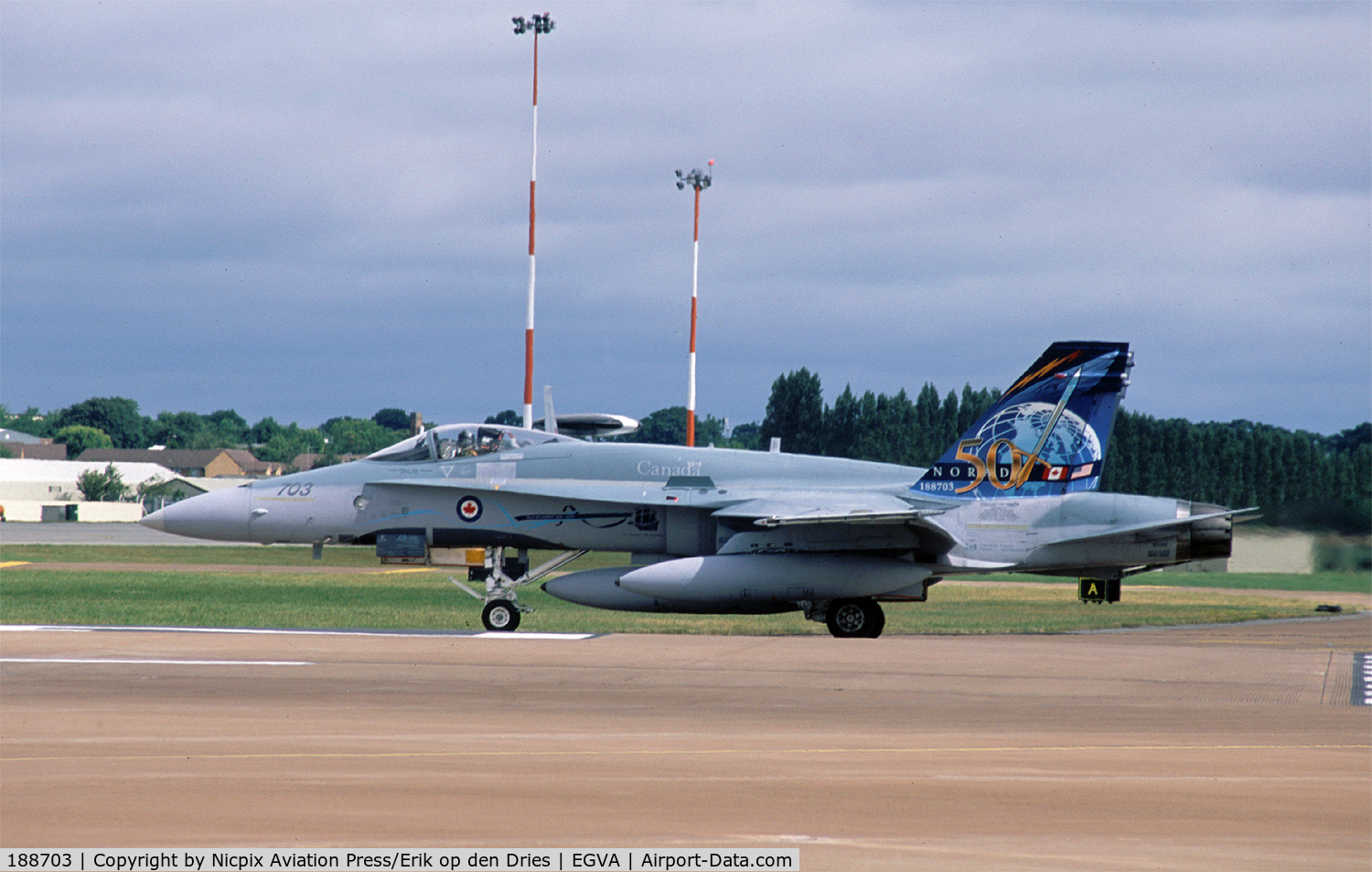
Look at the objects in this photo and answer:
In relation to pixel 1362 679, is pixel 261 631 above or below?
below

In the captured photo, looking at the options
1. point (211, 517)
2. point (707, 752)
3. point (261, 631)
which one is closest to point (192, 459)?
point (211, 517)

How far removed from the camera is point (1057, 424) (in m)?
19.2

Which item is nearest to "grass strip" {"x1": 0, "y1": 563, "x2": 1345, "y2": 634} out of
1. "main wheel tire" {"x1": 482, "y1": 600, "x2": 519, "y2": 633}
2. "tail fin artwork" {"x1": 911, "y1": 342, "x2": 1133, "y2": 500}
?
"main wheel tire" {"x1": 482, "y1": 600, "x2": 519, "y2": 633}

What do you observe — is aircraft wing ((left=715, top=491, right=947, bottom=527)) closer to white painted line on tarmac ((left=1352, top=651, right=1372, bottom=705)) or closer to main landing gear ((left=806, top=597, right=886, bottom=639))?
main landing gear ((left=806, top=597, right=886, bottom=639))

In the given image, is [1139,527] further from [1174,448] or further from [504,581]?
[1174,448]

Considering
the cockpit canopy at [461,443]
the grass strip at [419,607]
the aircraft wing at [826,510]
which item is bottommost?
the grass strip at [419,607]

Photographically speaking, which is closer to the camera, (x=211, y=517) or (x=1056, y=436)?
(x=1056, y=436)

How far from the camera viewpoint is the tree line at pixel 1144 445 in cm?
2636

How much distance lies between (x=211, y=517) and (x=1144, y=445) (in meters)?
35.5

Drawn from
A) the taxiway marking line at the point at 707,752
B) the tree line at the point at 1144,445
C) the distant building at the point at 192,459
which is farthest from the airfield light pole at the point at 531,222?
the distant building at the point at 192,459

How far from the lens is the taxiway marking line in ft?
28.7

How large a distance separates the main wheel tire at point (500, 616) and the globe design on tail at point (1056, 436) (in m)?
7.48

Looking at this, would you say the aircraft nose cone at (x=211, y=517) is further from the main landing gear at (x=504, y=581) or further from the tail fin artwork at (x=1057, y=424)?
the tail fin artwork at (x=1057, y=424)

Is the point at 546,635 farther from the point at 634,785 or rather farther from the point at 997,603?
the point at 997,603
